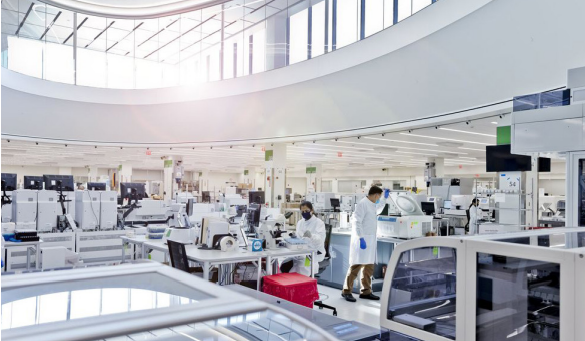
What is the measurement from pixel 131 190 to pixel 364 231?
16.8 ft

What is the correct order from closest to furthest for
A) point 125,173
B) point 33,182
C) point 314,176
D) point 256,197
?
point 33,182, point 256,197, point 314,176, point 125,173

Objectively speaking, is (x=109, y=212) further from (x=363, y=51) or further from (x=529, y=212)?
(x=529, y=212)

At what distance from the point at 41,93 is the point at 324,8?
760 centimetres

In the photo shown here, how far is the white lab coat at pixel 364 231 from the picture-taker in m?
5.66

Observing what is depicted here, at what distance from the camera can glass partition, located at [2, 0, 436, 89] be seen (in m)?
10.5

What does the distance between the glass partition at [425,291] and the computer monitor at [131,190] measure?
24.3 ft

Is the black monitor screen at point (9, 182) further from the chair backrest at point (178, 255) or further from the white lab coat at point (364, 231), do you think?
the white lab coat at point (364, 231)

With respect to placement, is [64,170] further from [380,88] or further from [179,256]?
[179,256]

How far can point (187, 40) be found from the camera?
45.1 feet

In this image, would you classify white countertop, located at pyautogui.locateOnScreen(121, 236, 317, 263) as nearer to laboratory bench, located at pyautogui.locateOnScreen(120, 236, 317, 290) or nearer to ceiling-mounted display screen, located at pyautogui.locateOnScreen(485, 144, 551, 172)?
laboratory bench, located at pyautogui.locateOnScreen(120, 236, 317, 290)

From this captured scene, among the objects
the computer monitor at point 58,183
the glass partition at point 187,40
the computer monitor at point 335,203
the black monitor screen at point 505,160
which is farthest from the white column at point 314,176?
the black monitor screen at point 505,160

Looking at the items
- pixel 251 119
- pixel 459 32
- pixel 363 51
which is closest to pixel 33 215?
pixel 251 119

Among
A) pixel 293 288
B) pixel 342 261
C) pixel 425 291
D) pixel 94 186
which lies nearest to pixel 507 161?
pixel 342 261

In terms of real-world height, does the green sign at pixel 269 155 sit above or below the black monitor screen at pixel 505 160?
above
